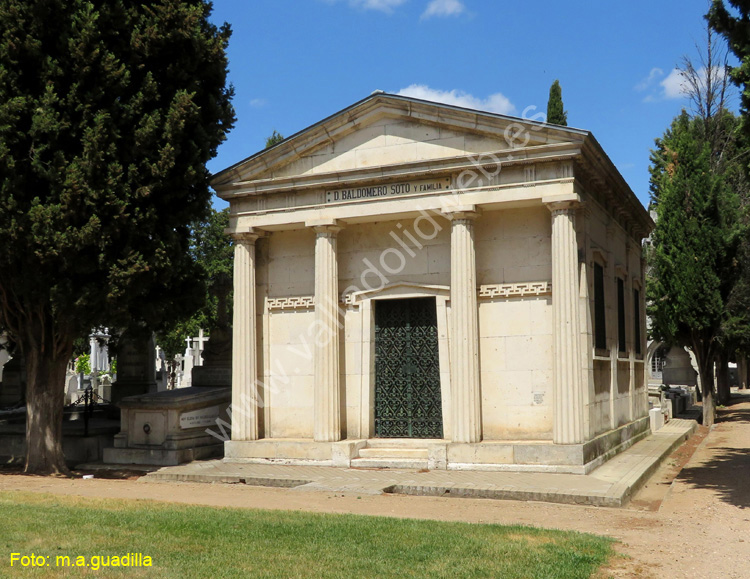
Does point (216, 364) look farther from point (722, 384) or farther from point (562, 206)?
point (722, 384)

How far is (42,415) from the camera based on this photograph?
564 inches

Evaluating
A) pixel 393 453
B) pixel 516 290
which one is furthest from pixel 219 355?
pixel 516 290

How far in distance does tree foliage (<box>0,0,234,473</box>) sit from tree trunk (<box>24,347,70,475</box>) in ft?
0.08

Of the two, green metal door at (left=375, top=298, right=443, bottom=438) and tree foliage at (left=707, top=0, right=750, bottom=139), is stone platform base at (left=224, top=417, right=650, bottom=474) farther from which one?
tree foliage at (left=707, top=0, right=750, bottom=139)

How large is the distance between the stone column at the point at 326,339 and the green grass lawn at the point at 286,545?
5.11 metres

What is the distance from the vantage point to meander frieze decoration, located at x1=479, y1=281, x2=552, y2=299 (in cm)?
1413

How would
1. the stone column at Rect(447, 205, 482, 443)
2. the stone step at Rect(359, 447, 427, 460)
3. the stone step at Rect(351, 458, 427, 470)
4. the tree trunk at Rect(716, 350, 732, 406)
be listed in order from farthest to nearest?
the tree trunk at Rect(716, 350, 732, 406) → the stone step at Rect(359, 447, 427, 460) → the stone step at Rect(351, 458, 427, 470) → the stone column at Rect(447, 205, 482, 443)

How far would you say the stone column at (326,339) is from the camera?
14859mm

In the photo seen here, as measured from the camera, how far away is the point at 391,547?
7672 mm

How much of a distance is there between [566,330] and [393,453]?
4028 millimetres

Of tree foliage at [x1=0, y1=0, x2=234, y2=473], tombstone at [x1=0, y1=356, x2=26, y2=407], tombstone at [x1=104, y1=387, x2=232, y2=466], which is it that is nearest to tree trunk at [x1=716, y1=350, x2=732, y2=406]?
tombstone at [x1=104, y1=387, x2=232, y2=466]

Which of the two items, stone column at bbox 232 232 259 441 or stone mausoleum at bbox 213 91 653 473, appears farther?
stone column at bbox 232 232 259 441

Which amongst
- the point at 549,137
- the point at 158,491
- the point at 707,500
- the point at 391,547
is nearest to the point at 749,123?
the point at 549,137

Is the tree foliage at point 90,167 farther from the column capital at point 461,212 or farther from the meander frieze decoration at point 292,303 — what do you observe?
the column capital at point 461,212
